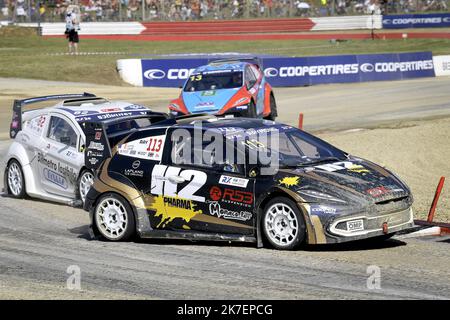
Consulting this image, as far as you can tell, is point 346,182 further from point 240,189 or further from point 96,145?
point 96,145

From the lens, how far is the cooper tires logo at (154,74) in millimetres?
36969

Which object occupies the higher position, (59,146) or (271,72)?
(59,146)

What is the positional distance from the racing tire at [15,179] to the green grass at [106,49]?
22.7m

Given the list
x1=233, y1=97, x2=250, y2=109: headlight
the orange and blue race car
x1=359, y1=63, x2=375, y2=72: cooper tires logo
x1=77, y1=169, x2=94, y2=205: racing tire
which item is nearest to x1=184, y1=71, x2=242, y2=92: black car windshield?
the orange and blue race car

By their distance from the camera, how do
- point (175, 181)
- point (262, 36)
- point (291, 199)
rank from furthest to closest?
point (262, 36) < point (175, 181) < point (291, 199)

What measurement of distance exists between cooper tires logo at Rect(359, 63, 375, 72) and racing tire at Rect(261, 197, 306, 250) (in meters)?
28.0

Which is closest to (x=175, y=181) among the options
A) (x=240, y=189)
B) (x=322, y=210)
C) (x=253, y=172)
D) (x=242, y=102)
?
(x=240, y=189)

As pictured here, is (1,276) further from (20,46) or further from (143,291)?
(20,46)

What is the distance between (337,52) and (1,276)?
41323 millimetres

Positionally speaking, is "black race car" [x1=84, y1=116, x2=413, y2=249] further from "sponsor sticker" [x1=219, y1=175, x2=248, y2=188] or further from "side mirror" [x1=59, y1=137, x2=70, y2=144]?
"side mirror" [x1=59, y1=137, x2=70, y2=144]

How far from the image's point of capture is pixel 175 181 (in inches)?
442

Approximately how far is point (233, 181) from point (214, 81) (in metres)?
12.6

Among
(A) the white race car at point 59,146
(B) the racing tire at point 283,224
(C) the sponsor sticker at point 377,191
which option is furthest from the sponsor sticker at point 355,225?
(A) the white race car at point 59,146
